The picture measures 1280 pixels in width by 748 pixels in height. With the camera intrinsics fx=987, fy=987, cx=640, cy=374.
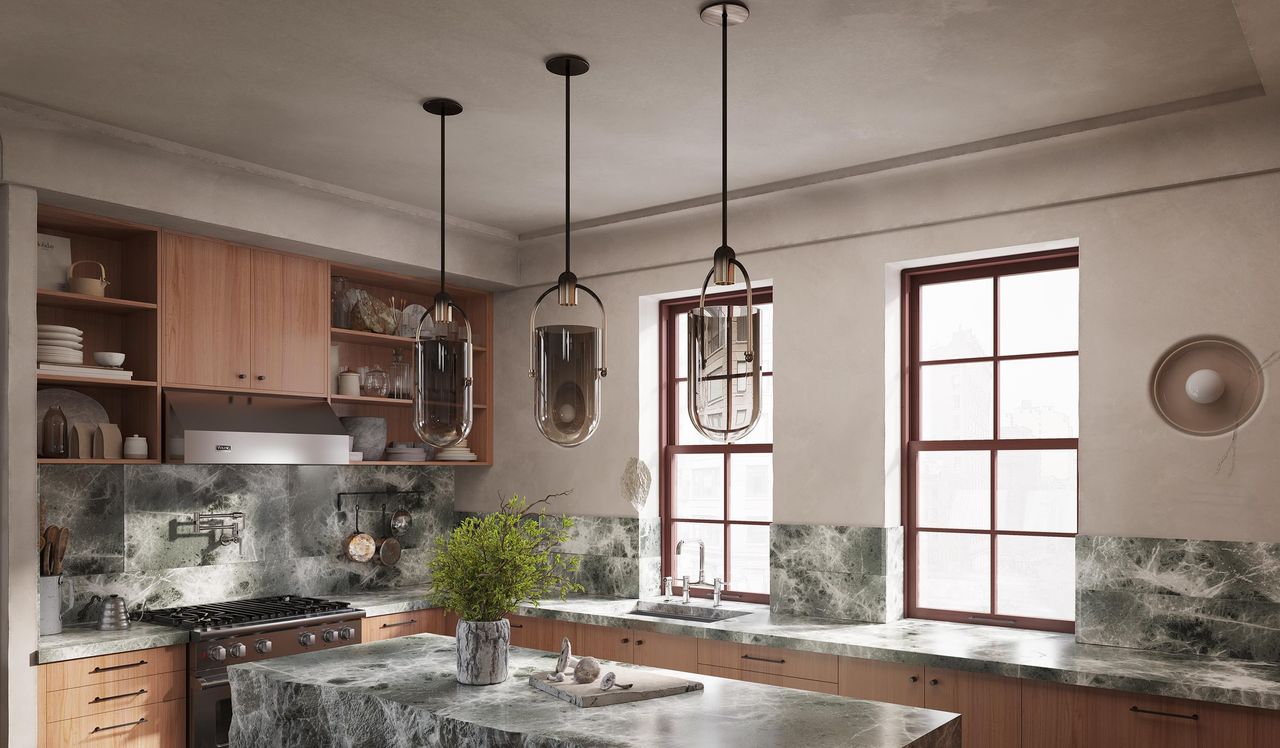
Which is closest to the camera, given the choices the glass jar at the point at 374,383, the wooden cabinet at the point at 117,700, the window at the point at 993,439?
the wooden cabinet at the point at 117,700

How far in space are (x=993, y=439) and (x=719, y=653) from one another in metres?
1.54

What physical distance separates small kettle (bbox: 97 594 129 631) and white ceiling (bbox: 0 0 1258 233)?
6.47ft

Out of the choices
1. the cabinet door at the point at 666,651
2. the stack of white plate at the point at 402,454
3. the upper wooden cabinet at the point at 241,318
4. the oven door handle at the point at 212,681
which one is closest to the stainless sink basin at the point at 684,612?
the cabinet door at the point at 666,651

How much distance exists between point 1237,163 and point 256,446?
4.17 metres

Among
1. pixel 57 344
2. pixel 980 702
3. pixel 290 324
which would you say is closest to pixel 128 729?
pixel 57 344

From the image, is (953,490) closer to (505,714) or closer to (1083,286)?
(1083,286)

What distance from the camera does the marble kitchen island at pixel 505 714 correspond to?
2410mm

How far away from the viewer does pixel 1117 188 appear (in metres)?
3.83

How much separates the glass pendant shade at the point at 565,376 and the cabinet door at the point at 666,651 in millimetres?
1956

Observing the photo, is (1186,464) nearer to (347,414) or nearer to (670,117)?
(670,117)

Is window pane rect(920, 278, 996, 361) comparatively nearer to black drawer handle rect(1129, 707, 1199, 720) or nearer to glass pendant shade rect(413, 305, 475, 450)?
black drawer handle rect(1129, 707, 1199, 720)

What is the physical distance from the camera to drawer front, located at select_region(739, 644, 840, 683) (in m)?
3.99

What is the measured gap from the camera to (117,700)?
154 inches

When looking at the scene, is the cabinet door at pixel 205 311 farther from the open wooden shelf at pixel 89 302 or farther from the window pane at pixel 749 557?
the window pane at pixel 749 557
